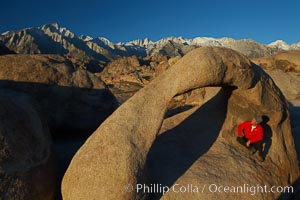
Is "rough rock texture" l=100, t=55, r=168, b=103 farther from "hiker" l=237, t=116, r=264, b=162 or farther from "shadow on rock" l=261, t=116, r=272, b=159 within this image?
"hiker" l=237, t=116, r=264, b=162

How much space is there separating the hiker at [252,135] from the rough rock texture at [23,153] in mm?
4003

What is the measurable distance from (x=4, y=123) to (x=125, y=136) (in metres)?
1.92

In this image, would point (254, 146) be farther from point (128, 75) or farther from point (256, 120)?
point (128, 75)

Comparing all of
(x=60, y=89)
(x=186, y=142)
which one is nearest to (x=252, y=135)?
(x=186, y=142)

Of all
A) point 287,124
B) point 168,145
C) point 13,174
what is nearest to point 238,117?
point 287,124

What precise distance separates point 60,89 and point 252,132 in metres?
4.65

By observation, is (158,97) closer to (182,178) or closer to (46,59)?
(182,178)

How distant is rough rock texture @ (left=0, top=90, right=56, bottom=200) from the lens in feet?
16.0

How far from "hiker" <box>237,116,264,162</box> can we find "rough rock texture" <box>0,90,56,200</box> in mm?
4003

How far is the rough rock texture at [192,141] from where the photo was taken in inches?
210

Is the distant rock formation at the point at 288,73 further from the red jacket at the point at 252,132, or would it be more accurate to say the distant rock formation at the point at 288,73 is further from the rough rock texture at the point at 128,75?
the rough rock texture at the point at 128,75

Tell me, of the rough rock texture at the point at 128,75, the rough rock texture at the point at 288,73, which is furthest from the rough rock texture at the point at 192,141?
the rough rock texture at the point at 128,75

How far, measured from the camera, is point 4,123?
5176 millimetres

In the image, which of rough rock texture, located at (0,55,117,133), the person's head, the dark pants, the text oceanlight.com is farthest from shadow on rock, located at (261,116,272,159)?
rough rock texture, located at (0,55,117,133)
